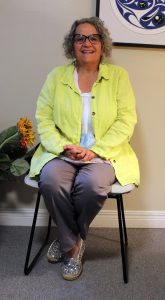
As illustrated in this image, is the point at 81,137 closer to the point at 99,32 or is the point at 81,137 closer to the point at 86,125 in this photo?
the point at 86,125

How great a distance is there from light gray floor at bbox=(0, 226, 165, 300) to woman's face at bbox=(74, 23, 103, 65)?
1.08 m

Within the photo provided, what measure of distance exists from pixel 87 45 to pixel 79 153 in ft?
1.88

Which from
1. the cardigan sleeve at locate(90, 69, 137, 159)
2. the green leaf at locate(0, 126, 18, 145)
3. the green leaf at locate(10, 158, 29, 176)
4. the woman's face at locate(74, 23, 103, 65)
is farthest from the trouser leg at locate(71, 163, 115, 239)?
the woman's face at locate(74, 23, 103, 65)

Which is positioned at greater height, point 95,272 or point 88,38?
point 88,38

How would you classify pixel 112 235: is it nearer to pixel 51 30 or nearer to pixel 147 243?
pixel 147 243

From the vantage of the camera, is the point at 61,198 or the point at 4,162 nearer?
the point at 61,198

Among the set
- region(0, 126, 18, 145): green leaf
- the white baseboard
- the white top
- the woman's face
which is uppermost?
the woman's face

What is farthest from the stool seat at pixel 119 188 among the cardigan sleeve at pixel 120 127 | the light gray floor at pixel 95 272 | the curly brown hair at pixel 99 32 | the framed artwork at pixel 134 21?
the framed artwork at pixel 134 21

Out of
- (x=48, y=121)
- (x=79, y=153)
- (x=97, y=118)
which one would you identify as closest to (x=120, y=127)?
(x=97, y=118)

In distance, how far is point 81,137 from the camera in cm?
183

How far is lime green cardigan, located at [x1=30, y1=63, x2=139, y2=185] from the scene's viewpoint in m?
1.75

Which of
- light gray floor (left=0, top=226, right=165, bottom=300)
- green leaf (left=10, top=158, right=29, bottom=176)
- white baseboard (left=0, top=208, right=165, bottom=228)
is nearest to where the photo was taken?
light gray floor (left=0, top=226, right=165, bottom=300)

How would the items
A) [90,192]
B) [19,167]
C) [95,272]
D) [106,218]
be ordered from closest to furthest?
1. [90,192]
2. [95,272]
3. [19,167]
4. [106,218]

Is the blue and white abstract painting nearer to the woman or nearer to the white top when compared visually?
the woman
